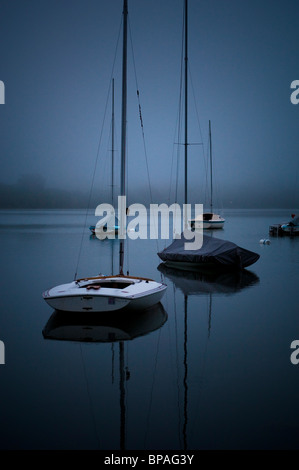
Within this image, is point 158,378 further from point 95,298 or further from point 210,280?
point 210,280

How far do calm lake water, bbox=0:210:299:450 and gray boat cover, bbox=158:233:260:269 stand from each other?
15.1 feet

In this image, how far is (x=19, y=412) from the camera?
5.70 metres

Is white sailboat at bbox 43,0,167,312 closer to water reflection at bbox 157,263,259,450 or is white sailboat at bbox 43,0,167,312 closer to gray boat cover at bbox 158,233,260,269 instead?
water reflection at bbox 157,263,259,450

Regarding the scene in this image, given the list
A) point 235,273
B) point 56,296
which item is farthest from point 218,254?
point 56,296

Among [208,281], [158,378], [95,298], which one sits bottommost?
[208,281]

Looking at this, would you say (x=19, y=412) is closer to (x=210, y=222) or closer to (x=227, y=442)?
(x=227, y=442)

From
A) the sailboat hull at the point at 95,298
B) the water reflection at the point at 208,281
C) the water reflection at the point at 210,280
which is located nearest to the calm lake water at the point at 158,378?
the sailboat hull at the point at 95,298

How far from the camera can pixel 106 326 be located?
391 inches

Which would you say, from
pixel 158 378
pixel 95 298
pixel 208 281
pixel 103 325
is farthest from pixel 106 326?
pixel 208 281

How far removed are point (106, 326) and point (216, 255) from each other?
9.58 metres

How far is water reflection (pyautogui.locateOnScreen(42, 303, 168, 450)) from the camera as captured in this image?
9.12 metres

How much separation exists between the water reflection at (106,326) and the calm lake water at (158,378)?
0.05 meters

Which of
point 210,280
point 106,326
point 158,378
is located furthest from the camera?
point 210,280
